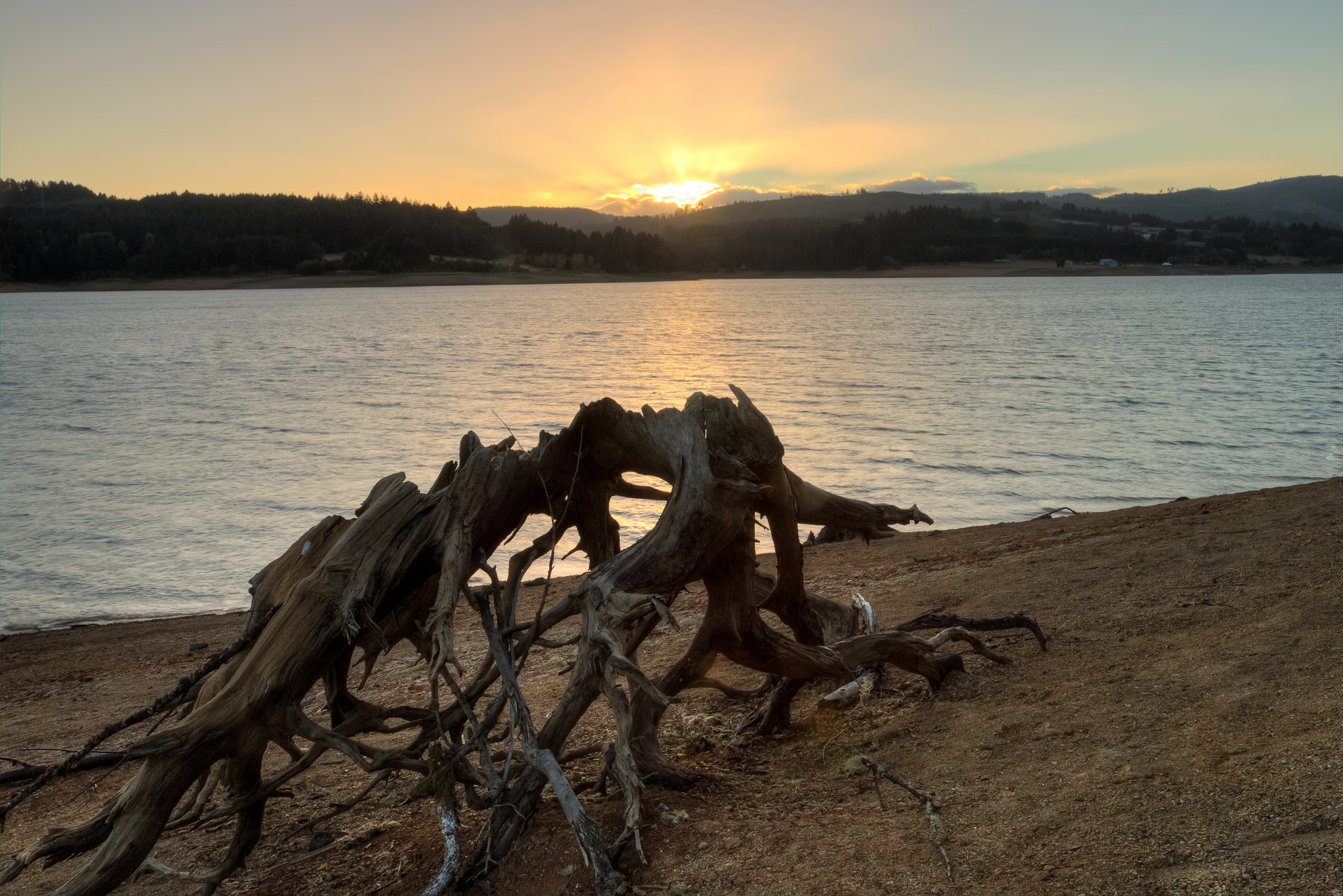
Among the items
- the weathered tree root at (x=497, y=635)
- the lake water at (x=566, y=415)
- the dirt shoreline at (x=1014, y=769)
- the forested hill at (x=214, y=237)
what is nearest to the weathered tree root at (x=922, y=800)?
the dirt shoreline at (x=1014, y=769)

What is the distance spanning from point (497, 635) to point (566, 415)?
64.5 feet

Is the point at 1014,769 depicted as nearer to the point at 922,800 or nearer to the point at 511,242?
the point at 922,800

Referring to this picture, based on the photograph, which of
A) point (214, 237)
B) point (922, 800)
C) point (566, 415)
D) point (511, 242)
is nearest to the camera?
point (922, 800)

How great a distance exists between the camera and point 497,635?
3365mm

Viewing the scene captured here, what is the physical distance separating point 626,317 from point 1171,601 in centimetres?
6852

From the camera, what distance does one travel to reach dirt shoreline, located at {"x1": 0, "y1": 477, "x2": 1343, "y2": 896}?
278 centimetres

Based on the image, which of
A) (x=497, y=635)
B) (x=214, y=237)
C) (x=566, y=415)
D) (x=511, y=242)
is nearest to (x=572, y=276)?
(x=511, y=242)

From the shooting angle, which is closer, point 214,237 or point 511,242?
point 214,237

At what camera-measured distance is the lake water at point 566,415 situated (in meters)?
12.7

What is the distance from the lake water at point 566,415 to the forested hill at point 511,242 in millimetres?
72106

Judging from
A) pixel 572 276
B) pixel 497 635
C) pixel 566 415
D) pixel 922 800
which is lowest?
pixel 566 415

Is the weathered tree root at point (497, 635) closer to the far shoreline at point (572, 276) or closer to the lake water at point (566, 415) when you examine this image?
the lake water at point (566, 415)

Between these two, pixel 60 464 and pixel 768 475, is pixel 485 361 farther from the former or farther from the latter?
pixel 768 475

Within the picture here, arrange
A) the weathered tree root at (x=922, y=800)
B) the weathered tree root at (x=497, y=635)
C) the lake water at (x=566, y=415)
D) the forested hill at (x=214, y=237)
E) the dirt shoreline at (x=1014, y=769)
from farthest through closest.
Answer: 1. the forested hill at (x=214, y=237)
2. the lake water at (x=566, y=415)
3. the weathered tree root at (x=497, y=635)
4. the weathered tree root at (x=922, y=800)
5. the dirt shoreline at (x=1014, y=769)
